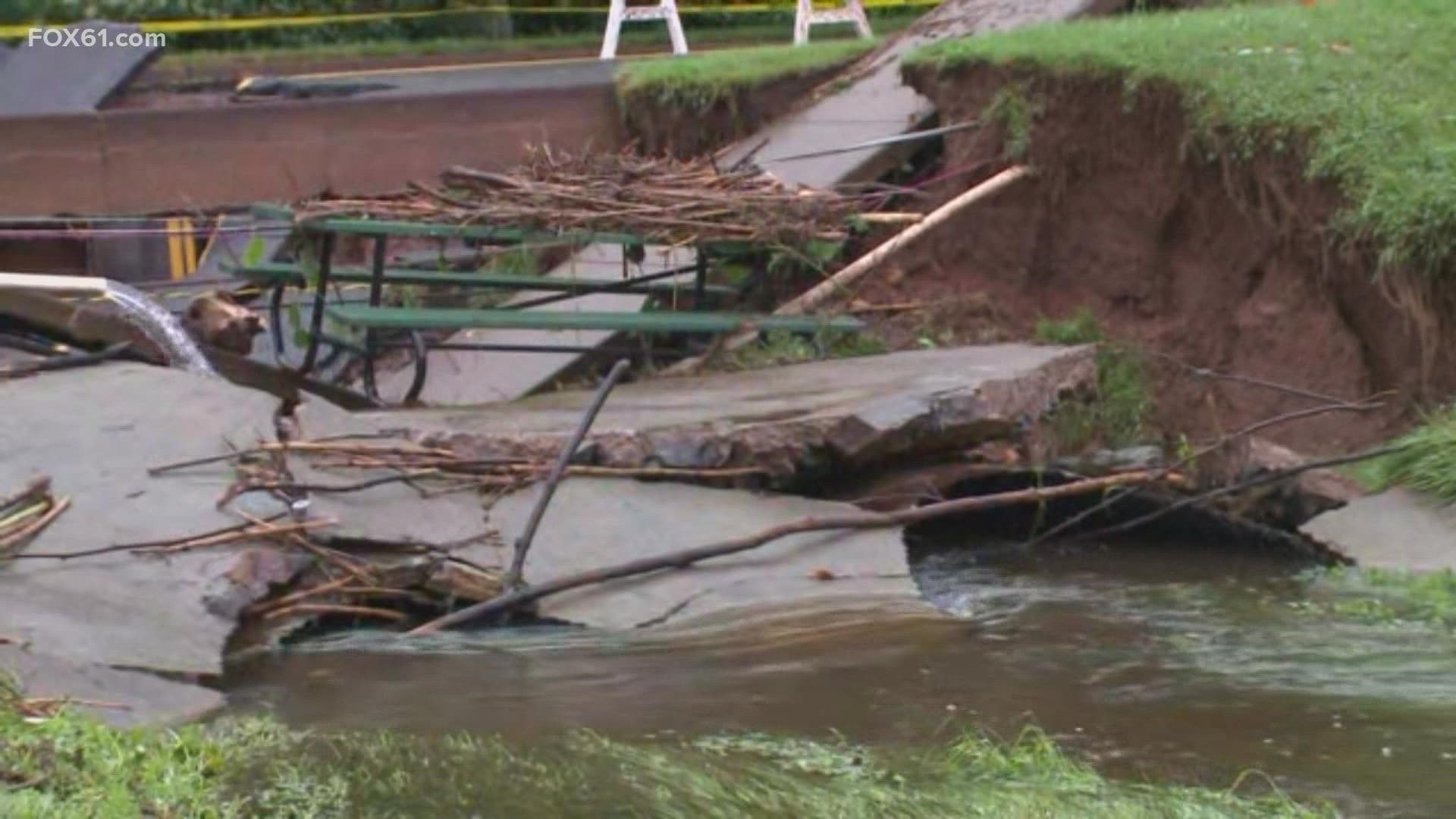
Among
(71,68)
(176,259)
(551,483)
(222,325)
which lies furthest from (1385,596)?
(71,68)

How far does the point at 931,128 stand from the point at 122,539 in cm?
624

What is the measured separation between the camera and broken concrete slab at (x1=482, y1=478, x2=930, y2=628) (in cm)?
791

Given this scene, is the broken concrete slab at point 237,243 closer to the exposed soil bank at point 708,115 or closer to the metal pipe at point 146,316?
the metal pipe at point 146,316

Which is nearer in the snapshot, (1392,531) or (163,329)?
(1392,531)

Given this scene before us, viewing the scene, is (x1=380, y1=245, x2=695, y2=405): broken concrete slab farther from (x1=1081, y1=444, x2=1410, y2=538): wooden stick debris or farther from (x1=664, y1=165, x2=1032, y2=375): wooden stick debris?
(x1=1081, y1=444, x2=1410, y2=538): wooden stick debris

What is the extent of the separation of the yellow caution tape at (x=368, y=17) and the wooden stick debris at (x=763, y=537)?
13733mm

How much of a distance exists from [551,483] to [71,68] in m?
10.6

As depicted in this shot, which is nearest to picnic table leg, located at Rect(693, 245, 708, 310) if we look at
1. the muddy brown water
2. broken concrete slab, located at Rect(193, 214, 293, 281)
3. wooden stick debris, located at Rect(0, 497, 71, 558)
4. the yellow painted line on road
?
broken concrete slab, located at Rect(193, 214, 293, 281)

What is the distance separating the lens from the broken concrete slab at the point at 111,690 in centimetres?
635

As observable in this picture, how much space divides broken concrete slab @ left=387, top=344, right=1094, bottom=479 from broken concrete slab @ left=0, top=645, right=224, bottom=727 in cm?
214

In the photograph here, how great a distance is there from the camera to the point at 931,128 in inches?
496

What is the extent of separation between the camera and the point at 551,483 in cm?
813

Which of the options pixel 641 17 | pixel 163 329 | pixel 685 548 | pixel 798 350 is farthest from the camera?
pixel 641 17

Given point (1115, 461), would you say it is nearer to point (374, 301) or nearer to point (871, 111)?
point (374, 301)
